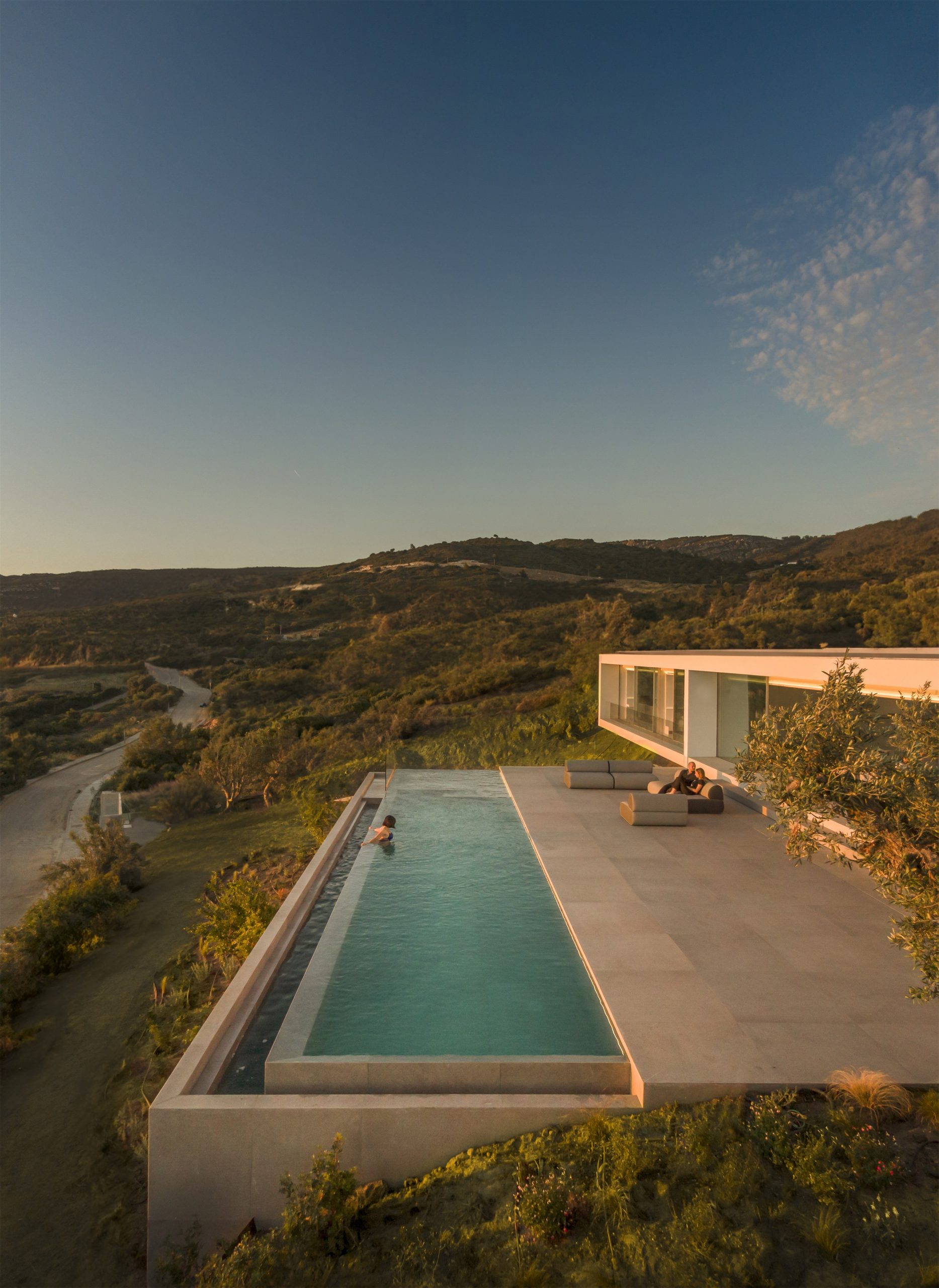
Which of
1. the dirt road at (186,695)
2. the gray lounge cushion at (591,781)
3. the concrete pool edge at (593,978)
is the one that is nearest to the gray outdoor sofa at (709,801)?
the gray lounge cushion at (591,781)

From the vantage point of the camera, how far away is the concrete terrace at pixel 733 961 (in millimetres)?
4066

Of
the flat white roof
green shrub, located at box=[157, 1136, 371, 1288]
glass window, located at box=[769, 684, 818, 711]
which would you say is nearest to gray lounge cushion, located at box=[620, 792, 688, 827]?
glass window, located at box=[769, 684, 818, 711]

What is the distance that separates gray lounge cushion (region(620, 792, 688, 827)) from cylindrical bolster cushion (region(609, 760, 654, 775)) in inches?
106

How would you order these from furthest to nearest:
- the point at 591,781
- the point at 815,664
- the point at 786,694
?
the point at 591,781
the point at 786,694
the point at 815,664

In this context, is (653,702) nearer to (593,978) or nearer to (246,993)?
(593,978)

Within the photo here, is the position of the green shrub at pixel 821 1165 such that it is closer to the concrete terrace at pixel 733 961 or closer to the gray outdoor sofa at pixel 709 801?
the concrete terrace at pixel 733 961

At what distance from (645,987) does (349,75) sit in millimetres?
18395

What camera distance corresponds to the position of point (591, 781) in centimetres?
1220

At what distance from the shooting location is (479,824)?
1035 centimetres

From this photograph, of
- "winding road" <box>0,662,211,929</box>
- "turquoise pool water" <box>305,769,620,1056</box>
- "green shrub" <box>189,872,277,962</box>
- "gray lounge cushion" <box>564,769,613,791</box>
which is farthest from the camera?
"winding road" <box>0,662,211,929</box>

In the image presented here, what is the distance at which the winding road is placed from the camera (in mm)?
16109

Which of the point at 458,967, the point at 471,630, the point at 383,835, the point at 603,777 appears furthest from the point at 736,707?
the point at 471,630

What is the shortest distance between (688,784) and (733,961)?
5.40m

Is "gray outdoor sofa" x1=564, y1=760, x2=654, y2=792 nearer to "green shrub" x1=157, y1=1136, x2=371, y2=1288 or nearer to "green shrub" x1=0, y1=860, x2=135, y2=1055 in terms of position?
"green shrub" x1=0, y1=860, x2=135, y2=1055
